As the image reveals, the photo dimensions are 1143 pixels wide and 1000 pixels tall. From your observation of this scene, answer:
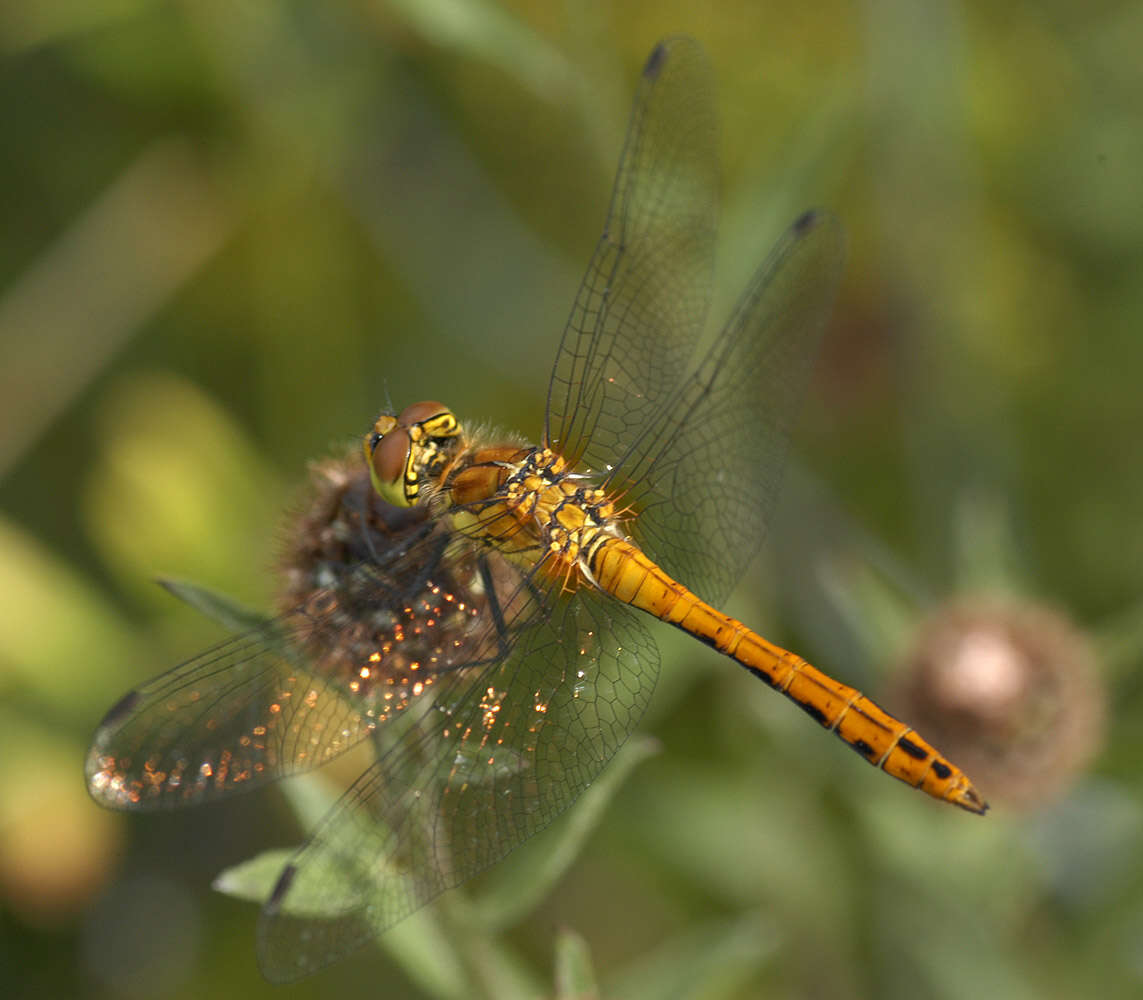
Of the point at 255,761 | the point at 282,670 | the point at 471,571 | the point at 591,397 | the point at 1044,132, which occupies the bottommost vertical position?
the point at 255,761

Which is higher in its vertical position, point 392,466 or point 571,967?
point 392,466

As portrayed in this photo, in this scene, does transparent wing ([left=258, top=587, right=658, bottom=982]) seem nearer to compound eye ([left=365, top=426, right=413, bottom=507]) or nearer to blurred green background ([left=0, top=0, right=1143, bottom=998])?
compound eye ([left=365, top=426, right=413, bottom=507])

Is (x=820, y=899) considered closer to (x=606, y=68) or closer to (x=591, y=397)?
(x=591, y=397)

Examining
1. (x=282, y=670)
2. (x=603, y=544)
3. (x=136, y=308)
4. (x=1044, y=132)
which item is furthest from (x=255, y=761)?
(x=1044, y=132)

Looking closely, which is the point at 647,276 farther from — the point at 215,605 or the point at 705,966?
the point at 705,966

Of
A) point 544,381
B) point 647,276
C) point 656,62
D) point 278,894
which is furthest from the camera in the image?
point 544,381

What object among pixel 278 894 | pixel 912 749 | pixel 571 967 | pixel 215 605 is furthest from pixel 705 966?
pixel 215 605
